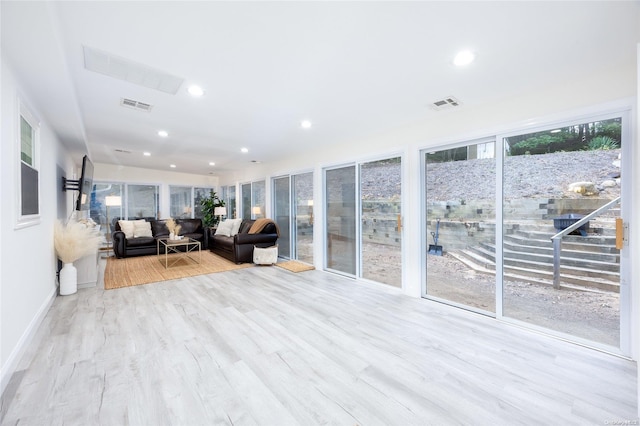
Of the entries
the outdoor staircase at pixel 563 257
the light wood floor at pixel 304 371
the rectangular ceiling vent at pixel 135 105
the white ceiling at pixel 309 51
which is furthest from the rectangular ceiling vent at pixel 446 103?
the rectangular ceiling vent at pixel 135 105

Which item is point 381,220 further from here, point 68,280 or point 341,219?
point 68,280

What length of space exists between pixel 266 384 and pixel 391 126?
336cm

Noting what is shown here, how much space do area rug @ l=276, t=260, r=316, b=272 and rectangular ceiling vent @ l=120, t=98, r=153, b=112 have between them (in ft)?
11.0

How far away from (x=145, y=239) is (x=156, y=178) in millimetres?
2681

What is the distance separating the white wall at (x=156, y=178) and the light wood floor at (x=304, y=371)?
5777 mm

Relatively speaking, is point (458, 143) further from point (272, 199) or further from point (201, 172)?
point (201, 172)

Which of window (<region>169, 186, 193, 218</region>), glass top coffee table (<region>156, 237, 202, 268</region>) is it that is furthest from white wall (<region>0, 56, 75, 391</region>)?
window (<region>169, 186, 193, 218</region>)

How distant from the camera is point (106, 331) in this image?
2566mm

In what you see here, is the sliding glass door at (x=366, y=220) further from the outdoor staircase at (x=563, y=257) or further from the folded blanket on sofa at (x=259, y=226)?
the folded blanket on sofa at (x=259, y=226)

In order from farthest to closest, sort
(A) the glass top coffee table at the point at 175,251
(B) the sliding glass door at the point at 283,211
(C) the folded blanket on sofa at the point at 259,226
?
1. (B) the sliding glass door at the point at 283,211
2. (C) the folded blanket on sofa at the point at 259,226
3. (A) the glass top coffee table at the point at 175,251

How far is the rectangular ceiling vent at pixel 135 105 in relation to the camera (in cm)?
295

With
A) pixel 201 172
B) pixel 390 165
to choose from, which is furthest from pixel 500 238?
pixel 201 172

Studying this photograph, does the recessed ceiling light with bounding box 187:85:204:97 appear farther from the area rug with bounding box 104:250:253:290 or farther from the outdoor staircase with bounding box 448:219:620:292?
the outdoor staircase with bounding box 448:219:620:292

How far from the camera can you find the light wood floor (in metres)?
1.56
